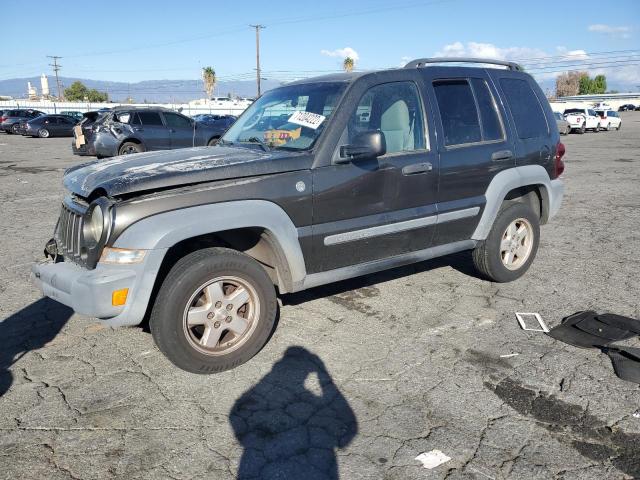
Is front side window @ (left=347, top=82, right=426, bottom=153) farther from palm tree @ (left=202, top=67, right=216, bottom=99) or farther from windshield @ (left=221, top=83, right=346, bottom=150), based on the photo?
palm tree @ (left=202, top=67, right=216, bottom=99)

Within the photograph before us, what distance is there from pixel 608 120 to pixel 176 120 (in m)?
29.5

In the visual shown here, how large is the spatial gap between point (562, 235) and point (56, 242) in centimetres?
620

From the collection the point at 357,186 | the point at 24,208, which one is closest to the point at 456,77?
the point at 357,186

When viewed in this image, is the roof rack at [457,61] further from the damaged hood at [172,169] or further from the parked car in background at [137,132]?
the parked car in background at [137,132]

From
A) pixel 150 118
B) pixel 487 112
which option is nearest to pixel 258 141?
pixel 487 112

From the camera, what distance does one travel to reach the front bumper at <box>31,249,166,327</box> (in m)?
3.15

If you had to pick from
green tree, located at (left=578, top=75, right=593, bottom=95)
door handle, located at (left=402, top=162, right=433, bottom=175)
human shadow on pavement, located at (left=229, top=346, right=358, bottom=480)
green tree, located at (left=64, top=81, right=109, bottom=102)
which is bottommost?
human shadow on pavement, located at (left=229, top=346, right=358, bottom=480)

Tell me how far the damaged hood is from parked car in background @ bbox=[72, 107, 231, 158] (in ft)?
37.8

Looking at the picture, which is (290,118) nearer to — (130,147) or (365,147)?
(365,147)

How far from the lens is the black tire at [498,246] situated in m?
5.00

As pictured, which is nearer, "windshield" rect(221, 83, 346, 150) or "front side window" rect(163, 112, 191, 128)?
"windshield" rect(221, 83, 346, 150)

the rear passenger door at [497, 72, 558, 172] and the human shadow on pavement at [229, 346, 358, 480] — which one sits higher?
the rear passenger door at [497, 72, 558, 172]

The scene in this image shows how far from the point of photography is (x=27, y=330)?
4238 millimetres

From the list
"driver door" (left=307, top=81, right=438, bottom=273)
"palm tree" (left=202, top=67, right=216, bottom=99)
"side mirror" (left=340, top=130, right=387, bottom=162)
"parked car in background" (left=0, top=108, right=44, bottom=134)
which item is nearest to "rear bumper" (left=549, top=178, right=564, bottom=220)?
"driver door" (left=307, top=81, right=438, bottom=273)
